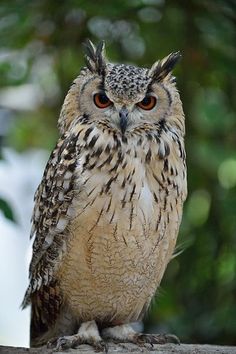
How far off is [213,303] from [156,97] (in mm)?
1735

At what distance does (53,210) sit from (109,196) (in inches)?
10.0

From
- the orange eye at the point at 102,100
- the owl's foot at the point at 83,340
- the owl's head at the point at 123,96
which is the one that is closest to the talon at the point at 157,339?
the owl's foot at the point at 83,340

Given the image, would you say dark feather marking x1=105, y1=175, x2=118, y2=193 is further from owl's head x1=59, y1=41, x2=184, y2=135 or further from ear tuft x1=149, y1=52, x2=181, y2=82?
ear tuft x1=149, y1=52, x2=181, y2=82

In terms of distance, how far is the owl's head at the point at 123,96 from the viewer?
4.04 meters

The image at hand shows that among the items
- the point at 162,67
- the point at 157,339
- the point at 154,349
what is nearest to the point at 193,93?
the point at 162,67

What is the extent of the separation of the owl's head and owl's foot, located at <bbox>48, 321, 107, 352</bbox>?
2.52ft

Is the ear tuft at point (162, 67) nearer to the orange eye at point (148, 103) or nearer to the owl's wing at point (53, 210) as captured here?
the orange eye at point (148, 103)

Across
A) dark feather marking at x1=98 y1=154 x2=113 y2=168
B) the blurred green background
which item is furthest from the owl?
the blurred green background

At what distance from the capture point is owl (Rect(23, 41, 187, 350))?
13.3 feet

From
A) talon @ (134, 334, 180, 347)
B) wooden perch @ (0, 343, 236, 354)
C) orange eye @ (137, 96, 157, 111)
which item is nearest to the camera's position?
wooden perch @ (0, 343, 236, 354)

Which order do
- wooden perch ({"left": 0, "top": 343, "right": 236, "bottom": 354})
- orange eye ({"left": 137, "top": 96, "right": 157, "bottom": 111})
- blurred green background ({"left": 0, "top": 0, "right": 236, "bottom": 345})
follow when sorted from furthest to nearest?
blurred green background ({"left": 0, "top": 0, "right": 236, "bottom": 345}), orange eye ({"left": 137, "top": 96, "right": 157, "bottom": 111}), wooden perch ({"left": 0, "top": 343, "right": 236, "bottom": 354})

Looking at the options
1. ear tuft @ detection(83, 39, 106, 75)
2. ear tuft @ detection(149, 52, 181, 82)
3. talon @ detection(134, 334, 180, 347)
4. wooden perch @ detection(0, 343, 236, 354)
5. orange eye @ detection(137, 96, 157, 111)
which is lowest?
wooden perch @ detection(0, 343, 236, 354)

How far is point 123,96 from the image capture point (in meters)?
4.04

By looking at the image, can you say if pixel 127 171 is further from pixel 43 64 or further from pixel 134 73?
pixel 43 64
